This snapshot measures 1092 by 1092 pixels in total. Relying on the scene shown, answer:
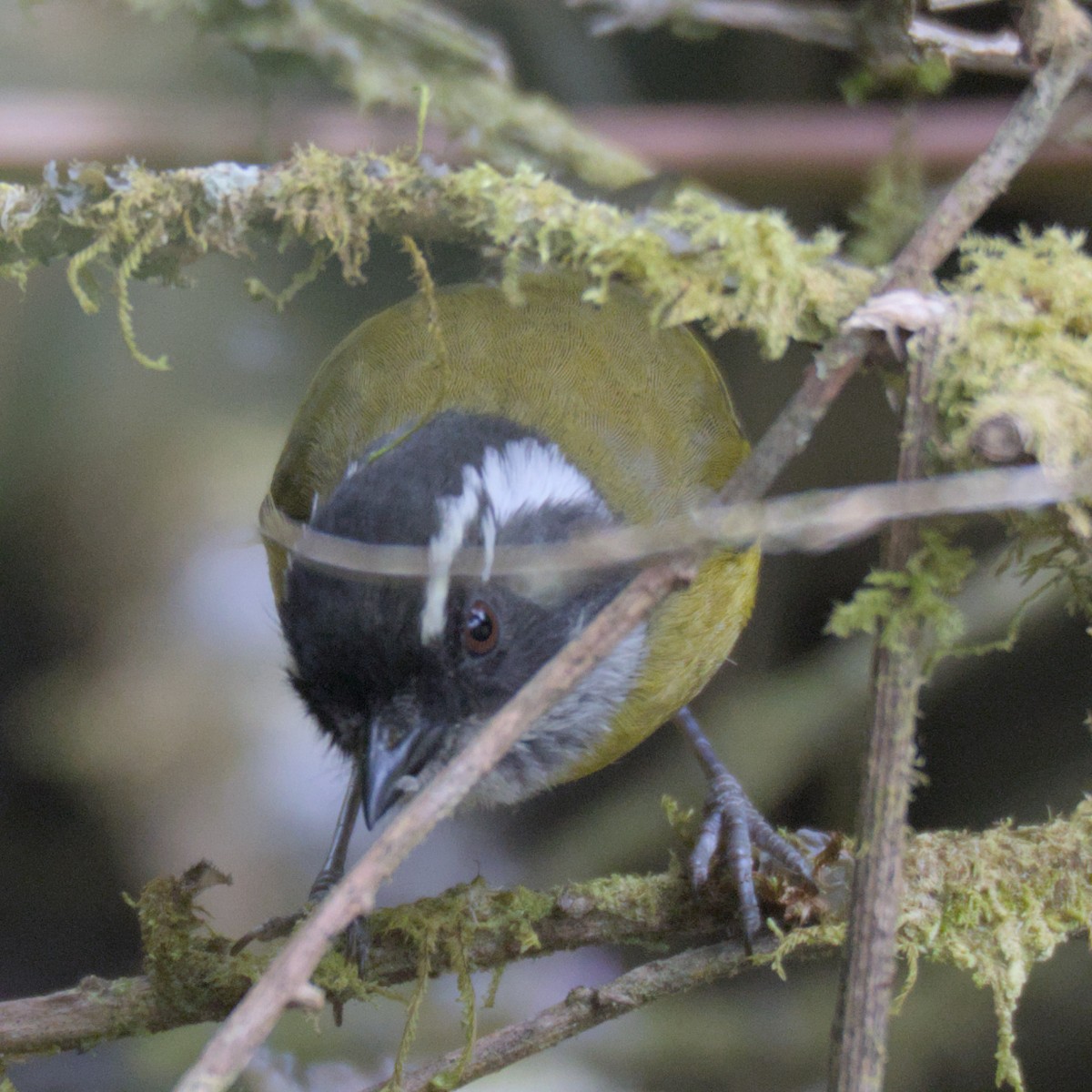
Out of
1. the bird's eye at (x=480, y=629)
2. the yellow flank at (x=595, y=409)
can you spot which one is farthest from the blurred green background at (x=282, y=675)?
the bird's eye at (x=480, y=629)

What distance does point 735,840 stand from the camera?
2.10 meters

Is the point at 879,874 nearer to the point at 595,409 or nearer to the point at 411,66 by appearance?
the point at 595,409

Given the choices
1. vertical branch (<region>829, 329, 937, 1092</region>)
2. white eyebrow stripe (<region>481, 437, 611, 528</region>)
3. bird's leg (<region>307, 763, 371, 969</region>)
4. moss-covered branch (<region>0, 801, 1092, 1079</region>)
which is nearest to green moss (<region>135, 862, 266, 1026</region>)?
moss-covered branch (<region>0, 801, 1092, 1079</region>)

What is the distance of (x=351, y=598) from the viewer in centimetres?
183

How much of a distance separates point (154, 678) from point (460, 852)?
1.09m

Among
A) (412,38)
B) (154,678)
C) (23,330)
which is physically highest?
(412,38)

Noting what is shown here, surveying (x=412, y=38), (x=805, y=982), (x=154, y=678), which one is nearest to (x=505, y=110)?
(x=412, y=38)

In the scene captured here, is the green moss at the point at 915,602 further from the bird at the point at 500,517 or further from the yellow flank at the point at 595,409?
the yellow flank at the point at 595,409

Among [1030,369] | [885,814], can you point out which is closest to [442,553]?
[885,814]

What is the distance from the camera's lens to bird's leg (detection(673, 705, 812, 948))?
6.23 ft

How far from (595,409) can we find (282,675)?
1.43 metres

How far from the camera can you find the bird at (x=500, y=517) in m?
1.88

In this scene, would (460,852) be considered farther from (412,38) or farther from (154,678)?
(412,38)

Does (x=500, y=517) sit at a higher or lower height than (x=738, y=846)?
higher
